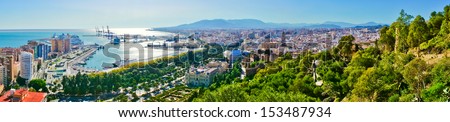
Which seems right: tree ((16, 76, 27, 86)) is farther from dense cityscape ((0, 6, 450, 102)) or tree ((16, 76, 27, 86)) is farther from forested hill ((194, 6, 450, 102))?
forested hill ((194, 6, 450, 102))

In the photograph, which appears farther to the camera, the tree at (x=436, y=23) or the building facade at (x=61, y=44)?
the building facade at (x=61, y=44)

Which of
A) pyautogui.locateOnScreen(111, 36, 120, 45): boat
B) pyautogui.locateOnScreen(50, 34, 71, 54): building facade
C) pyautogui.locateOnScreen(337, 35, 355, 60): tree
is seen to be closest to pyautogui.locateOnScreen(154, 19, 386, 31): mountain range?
pyautogui.locateOnScreen(111, 36, 120, 45): boat

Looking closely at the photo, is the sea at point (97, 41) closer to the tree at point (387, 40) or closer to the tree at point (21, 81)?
the tree at point (21, 81)

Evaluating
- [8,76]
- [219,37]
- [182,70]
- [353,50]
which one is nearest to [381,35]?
[353,50]

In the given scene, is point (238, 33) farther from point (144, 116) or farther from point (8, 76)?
point (144, 116)

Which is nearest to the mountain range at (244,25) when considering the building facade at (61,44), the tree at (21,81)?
the building facade at (61,44)

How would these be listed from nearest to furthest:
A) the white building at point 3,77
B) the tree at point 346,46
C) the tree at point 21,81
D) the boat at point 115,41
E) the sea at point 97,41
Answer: the white building at point 3,77
the sea at point 97,41
the tree at point 21,81
the boat at point 115,41
the tree at point 346,46

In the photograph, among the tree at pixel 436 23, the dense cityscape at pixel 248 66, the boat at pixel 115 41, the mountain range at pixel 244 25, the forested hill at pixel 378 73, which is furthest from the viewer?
the boat at pixel 115 41
